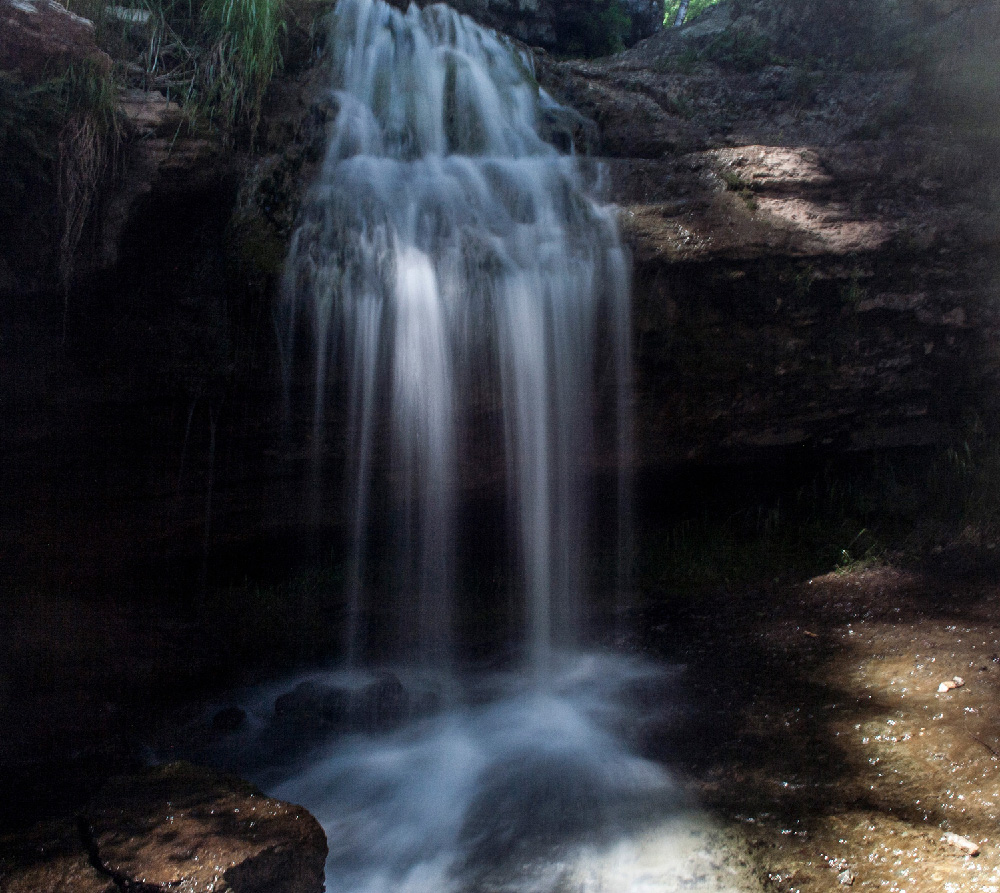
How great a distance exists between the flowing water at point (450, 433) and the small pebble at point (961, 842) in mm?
1012

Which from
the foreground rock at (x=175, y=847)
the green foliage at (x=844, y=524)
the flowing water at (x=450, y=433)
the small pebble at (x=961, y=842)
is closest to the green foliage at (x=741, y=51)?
the flowing water at (x=450, y=433)

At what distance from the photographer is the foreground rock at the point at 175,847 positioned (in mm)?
2301

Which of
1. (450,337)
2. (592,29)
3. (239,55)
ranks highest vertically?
(592,29)

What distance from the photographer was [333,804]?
11.3 feet

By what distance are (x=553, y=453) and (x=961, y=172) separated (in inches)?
142

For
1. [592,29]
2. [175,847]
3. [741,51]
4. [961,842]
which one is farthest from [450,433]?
[592,29]

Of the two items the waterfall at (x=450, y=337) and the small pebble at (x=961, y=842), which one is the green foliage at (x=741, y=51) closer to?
the waterfall at (x=450, y=337)

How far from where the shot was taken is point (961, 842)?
240 cm

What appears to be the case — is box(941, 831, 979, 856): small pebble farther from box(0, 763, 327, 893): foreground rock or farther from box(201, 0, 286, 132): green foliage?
box(201, 0, 286, 132): green foliage

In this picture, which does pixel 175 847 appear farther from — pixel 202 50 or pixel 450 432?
pixel 202 50

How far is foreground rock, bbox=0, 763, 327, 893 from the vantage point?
2.30 metres

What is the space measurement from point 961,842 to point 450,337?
11.0ft

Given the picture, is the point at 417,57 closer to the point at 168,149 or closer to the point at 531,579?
Answer: the point at 168,149

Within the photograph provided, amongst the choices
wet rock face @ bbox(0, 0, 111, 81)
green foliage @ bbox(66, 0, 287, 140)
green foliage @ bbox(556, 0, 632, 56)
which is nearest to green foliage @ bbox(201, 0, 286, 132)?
green foliage @ bbox(66, 0, 287, 140)
